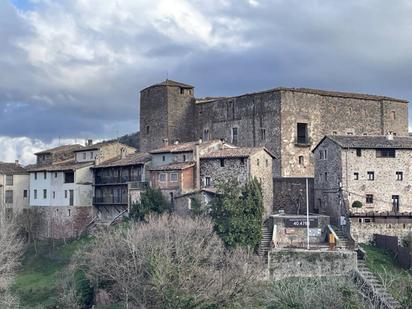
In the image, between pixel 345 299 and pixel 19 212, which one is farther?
pixel 19 212

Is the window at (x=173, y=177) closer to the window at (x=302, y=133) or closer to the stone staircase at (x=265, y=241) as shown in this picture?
the stone staircase at (x=265, y=241)

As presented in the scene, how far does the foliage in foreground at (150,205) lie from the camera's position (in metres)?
55.7

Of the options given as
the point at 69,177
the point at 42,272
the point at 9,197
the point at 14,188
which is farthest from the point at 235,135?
the point at 9,197

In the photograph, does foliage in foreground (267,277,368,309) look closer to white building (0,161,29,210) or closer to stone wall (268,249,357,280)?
stone wall (268,249,357,280)

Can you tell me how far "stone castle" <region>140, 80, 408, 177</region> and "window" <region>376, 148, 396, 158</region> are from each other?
12942 millimetres

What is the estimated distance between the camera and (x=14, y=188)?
7656cm

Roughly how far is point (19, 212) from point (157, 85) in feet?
62.8

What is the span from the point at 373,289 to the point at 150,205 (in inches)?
846

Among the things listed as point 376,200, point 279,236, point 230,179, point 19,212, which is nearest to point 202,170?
point 230,179

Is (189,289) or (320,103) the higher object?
(320,103)

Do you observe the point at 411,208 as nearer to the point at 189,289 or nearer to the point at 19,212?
the point at 189,289

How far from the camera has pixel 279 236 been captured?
51562 millimetres

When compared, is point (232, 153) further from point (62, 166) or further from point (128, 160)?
point (62, 166)

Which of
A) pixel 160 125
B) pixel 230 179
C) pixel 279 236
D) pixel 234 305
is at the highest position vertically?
pixel 160 125
